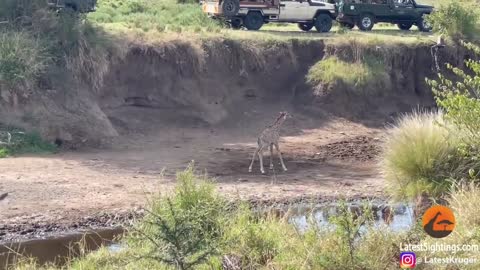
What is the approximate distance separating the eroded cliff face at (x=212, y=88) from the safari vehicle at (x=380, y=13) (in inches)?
175

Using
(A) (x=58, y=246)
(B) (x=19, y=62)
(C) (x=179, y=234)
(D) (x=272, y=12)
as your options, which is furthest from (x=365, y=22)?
(C) (x=179, y=234)

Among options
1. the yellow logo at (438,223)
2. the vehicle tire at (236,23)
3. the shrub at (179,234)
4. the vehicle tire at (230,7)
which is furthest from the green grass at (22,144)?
the vehicle tire at (236,23)

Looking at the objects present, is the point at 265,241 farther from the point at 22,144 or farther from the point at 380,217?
the point at 22,144

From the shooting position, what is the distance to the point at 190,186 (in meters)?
10.8

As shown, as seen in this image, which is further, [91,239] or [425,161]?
[425,161]

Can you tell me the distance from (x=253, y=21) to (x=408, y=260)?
732 inches

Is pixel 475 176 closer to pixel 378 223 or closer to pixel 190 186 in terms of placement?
pixel 378 223

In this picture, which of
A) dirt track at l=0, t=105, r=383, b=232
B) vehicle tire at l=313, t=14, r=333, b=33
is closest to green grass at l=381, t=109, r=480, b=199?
dirt track at l=0, t=105, r=383, b=232

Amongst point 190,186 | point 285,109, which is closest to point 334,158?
point 285,109

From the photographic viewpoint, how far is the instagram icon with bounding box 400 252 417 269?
884 centimetres

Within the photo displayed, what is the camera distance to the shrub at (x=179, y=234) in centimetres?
871

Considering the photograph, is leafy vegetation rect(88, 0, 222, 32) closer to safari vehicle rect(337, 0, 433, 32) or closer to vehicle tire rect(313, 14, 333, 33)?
vehicle tire rect(313, 14, 333, 33)

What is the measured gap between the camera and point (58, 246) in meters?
12.2

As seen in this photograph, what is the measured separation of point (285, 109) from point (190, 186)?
39.6 ft
